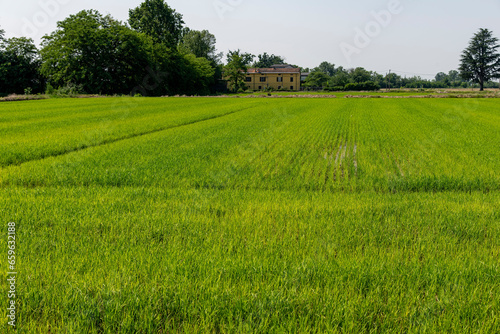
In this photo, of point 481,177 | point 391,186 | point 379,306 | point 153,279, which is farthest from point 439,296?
point 481,177

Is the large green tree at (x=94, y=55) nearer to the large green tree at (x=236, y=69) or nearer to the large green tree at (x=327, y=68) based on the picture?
the large green tree at (x=236, y=69)

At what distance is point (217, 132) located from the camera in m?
15.3

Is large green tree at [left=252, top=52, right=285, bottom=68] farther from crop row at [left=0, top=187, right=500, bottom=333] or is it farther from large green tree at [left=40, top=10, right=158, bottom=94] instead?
crop row at [left=0, top=187, right=500, bottom=333]

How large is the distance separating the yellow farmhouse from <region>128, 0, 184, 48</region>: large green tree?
32.1m

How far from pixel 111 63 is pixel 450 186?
61.5m

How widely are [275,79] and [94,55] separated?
6047 centimetres

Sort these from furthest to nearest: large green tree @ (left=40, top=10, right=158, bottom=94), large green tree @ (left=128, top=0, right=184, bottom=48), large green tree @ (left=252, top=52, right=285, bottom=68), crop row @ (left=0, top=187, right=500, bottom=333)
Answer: large green tree @ (left=252, top=52, right=285, bottom=68) < large green tree @ (left=128, top=0, right=184, bottom=48) < large green tree @ (left=40, top=10, right=158, bottom=94) < crop row @ (left=0, top=187, right=500, bottom=333)

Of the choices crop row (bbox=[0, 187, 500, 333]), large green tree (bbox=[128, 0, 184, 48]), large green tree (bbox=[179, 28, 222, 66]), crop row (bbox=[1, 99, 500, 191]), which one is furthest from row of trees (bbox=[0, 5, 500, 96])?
crop row (bbox=[0, 187, 500, 333])

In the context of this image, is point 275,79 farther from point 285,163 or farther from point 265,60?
point 285,163

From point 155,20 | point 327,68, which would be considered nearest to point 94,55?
point 155,20

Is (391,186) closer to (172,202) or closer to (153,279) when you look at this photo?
(172,202)

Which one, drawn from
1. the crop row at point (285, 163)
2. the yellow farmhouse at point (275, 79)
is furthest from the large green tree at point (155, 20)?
the crop row at point (285, 163)

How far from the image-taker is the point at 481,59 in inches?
3681

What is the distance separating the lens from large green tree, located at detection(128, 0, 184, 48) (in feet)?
250
